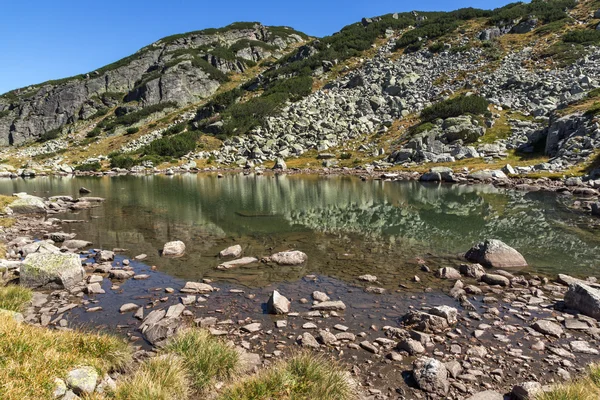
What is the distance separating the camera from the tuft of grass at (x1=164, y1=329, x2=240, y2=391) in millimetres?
6523

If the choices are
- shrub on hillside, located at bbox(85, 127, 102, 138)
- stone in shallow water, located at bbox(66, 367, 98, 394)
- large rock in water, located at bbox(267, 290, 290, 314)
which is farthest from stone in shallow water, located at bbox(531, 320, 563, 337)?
shrub on hillside, located at bbox(85, 127, 102, 138)

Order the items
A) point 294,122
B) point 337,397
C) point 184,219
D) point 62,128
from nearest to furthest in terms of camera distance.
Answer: point 337,397 < point 184,219 < point 294,122 < point 62,128

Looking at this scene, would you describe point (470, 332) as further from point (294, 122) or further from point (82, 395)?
point (294, 122)

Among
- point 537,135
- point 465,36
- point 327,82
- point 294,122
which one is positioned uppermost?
point 465,36

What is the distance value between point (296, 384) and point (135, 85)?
148 m

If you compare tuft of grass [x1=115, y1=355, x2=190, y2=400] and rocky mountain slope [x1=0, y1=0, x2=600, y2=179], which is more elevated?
rocky mountain slope [x1=0, y1=0, x2=600, y2=179]

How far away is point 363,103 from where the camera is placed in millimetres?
78500

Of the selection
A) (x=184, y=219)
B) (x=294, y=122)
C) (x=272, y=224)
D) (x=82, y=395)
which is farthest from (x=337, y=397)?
(x=294, y=122)

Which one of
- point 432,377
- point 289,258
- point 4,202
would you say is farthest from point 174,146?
point 432,377

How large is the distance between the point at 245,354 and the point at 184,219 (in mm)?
18854

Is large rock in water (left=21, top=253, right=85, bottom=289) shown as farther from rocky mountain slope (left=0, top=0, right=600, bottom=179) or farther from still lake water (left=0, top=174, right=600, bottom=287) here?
rocky mountain slope (left=0, top=0, right=600, bottom=179)

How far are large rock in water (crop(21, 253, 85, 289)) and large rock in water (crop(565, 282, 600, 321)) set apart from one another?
52.4ft

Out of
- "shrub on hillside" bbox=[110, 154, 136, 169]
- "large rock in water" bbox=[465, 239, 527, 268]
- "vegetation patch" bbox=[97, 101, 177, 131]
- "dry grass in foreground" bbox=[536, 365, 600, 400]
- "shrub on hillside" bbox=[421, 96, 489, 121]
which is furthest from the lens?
"vegetation patch" bbox=[97, 101, 177, 131]

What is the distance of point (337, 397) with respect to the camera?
5941 mm
